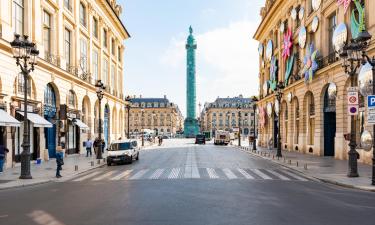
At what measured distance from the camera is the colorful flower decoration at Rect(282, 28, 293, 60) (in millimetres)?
43375

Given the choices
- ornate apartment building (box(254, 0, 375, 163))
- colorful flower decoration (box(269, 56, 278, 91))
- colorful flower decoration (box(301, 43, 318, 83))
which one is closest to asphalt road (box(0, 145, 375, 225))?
ornate apartment building (box(254, 0, 375, 163))

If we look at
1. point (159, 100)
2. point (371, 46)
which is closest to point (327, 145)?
point (371, 46)

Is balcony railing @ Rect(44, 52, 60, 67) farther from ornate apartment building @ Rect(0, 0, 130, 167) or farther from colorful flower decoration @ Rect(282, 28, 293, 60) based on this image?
colorful flower decoration @ Rect(282, 28, 293, 60)

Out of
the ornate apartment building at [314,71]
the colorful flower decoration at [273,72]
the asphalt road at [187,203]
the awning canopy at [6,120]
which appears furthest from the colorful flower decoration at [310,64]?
the awning canopy at [6,120]

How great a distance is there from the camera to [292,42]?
43469mm

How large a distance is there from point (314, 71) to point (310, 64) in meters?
1.31

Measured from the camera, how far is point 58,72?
32719 millimetres

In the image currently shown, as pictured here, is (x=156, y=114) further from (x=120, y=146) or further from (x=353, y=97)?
(x=353, y=97)

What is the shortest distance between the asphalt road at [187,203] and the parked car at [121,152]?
9.30 metres

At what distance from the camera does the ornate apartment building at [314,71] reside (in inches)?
1093

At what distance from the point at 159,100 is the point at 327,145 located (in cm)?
15708

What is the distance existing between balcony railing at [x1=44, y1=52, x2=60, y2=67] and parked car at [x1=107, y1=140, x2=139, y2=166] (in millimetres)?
9923

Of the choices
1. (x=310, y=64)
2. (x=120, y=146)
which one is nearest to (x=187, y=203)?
(x=120, y=146)

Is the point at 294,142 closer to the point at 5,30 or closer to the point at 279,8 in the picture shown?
the point at 279,8
